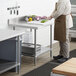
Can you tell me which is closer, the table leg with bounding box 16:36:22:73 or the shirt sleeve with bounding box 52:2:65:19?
the table leg with bounding box 16:36:22:73

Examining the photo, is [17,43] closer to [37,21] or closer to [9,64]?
[9,64]

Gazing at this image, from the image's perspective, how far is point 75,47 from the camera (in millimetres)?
6555

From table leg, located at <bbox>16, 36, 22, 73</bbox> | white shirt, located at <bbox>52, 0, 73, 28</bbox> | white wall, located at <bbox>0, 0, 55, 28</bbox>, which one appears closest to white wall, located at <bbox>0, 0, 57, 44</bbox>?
white wall, located at <bbox>0, 0, 55, 28</bbox>

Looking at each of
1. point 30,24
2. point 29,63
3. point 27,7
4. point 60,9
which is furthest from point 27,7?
point 29,63

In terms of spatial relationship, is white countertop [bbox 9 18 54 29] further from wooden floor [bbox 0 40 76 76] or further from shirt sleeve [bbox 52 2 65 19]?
wooden floor [bbox 0 40 76 76]

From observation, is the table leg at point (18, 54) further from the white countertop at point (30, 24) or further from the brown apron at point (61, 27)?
the brown apron at point (61, 27)

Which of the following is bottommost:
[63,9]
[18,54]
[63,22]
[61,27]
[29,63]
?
[29,63]

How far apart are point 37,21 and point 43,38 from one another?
1.21m

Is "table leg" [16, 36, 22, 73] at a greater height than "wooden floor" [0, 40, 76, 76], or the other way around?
"table leg" [16, 36, 22, 73]

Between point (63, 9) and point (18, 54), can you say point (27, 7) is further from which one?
point (18, 54)

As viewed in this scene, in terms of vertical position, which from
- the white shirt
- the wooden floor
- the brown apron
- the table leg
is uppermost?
the white shirt

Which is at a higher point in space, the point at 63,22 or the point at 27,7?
the point at 27,7

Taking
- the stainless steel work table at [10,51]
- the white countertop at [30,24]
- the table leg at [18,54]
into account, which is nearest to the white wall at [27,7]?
the white countertop at [30,24]

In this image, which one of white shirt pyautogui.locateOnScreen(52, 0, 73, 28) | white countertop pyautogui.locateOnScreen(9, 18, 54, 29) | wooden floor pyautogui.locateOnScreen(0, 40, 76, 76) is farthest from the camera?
white shirt pyautogui.locateOnScreen(52, 0, 73, 28)
